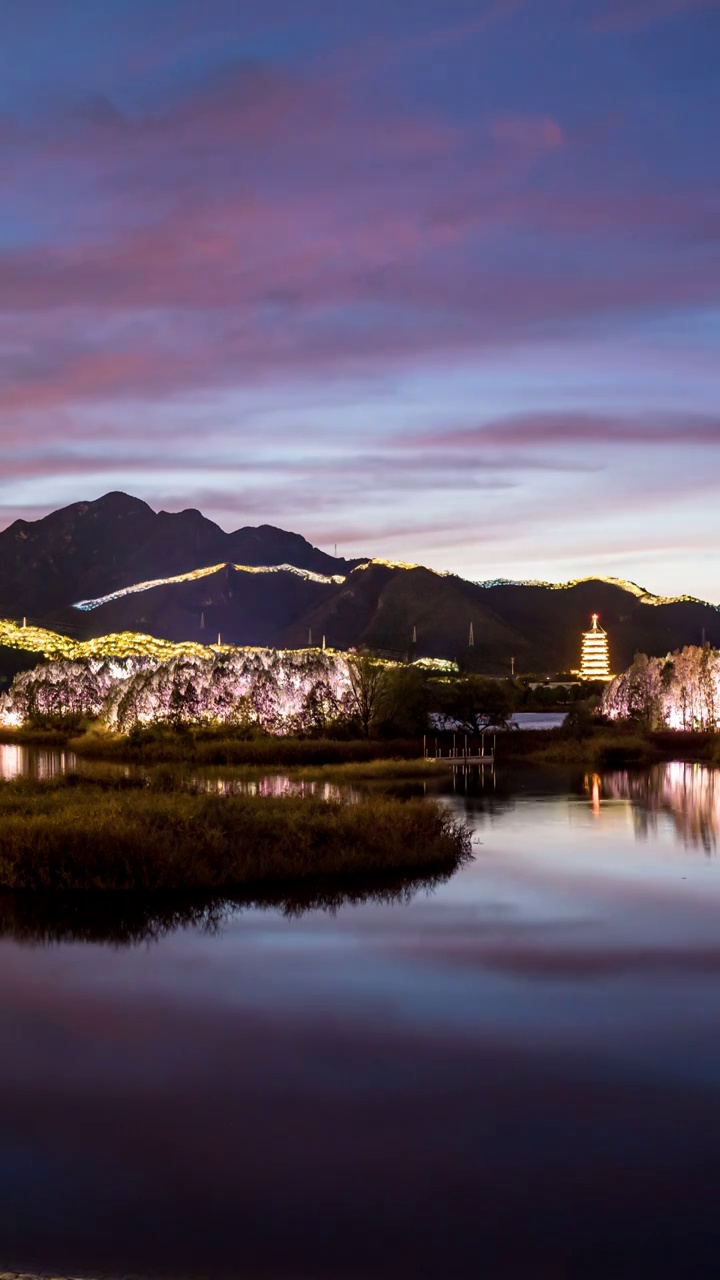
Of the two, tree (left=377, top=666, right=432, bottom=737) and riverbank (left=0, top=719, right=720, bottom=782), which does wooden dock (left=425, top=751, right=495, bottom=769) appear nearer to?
riverbank (left=0, top=719, right=720, bottom=782)

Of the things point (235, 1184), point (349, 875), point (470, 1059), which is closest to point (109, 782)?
point (349, 875)

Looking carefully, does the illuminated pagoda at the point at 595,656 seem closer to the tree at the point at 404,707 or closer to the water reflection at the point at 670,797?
the tree at the point at 404,707

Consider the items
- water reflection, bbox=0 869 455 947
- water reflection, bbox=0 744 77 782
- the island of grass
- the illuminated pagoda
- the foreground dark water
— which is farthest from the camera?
the illuminated pagoda

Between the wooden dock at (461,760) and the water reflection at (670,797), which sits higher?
the wooden dock at (461,760)

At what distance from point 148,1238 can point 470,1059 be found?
627cm

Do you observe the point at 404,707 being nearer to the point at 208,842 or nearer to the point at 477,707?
the point at 477,707

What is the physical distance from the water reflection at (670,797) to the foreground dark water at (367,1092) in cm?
1455

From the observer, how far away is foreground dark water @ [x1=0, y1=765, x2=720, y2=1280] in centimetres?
1185

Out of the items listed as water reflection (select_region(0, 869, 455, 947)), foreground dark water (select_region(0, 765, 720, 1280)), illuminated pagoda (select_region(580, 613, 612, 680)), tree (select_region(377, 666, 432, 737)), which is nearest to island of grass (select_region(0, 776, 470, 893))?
water reflection (select_region(0, 869, 455, 947))

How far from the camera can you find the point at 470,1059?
1712cm

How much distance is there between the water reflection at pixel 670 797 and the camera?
42.3m

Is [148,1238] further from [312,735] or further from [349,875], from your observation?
[312,735]

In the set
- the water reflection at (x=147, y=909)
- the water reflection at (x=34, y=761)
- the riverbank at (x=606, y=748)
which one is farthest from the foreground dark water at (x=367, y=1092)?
the riverbank at (x=606, y=748)

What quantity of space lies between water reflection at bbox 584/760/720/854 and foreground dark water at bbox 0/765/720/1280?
47.8 feet
